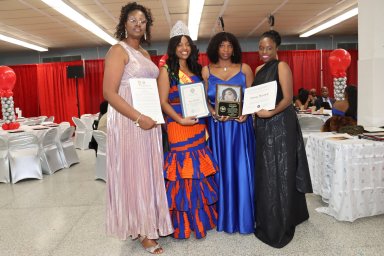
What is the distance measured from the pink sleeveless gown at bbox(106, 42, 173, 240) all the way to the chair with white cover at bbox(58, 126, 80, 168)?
427 cm

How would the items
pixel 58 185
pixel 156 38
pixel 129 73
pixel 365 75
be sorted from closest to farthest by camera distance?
pixel 129 73, pixel 365 75, pixel 58 185, pixel 156 38

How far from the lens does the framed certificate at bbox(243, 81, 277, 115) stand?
2441 millimetres

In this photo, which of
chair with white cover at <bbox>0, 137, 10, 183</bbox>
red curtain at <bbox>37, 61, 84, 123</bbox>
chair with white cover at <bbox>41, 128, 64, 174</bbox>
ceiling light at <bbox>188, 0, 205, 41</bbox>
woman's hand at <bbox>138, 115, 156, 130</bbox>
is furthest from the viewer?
red curtain at <bbox>37, 61, 84, 123</bbox>

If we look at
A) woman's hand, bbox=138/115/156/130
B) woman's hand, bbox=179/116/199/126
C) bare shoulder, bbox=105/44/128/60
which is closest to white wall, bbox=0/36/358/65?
woman's hand, bbox=179/116/199/126

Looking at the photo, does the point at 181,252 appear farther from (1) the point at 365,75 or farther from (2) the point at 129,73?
(1) the point at 365,75

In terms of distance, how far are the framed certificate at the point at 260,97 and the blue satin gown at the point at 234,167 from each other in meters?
0.16

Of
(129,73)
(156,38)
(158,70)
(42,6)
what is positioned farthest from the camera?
(156,38)

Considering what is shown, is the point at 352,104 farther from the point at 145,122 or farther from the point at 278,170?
the point at 145,122

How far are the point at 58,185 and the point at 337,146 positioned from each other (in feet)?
12.8

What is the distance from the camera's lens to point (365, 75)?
3.91 metres

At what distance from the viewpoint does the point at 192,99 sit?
2.48 meters

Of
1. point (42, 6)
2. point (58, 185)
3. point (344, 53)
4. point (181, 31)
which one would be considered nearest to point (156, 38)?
point (42, 6)

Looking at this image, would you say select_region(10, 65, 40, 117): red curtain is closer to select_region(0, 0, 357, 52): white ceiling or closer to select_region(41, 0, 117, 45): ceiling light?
select_region(0, 0, 357, 52): white ceiling

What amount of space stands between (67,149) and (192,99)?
4667 millimetres
